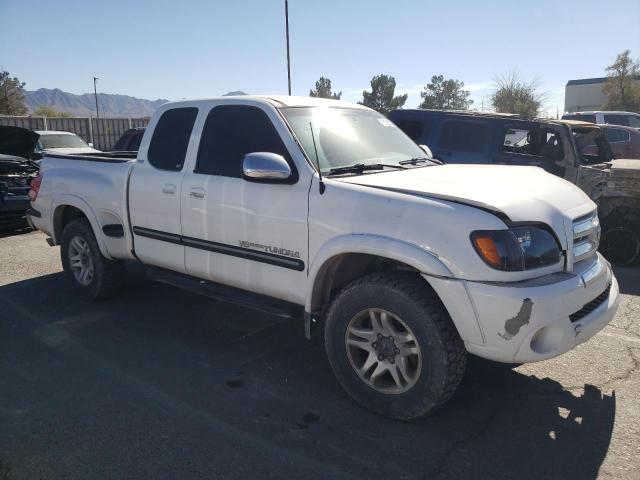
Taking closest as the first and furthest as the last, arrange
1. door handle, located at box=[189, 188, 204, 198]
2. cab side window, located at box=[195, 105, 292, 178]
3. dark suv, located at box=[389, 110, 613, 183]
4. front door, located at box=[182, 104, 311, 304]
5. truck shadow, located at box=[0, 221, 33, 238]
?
front door, located at box=[182, 104, 311, 304] < cab side window, located at box=[195, 105, 292, 178] < door handle, located at box=[189, 188, 204, 198] < dark suv, located at box=[389, 110, 613, 183] < truck shadow, located at box=[0, 221, 33, 238]

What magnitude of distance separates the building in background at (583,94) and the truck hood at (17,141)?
67.4m

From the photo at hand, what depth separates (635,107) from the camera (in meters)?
41.2

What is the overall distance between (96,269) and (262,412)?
2.82 metres

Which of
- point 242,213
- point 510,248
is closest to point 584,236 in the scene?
point 510,248

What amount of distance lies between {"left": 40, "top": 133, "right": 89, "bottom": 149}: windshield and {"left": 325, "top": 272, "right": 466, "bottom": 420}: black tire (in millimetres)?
11315

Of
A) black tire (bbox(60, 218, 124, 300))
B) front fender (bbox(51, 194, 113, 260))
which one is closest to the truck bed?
front fender (bbox(51, 194, 113, 260))

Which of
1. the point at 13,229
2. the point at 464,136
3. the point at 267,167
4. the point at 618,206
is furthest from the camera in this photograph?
the point at 13,229

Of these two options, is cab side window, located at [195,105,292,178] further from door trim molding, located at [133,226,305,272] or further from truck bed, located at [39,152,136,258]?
truck bed, located at [39,152,136,258]

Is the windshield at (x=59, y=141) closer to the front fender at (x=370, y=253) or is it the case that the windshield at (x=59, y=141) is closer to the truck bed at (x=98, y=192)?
the truck bed at (x=98, y=192)

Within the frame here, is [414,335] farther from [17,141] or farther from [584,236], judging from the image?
[17,141]

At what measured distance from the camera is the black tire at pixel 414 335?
9.79ft

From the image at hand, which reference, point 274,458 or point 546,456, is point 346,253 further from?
point 546,456

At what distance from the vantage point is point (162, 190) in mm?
4465

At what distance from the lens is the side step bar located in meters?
3.78
